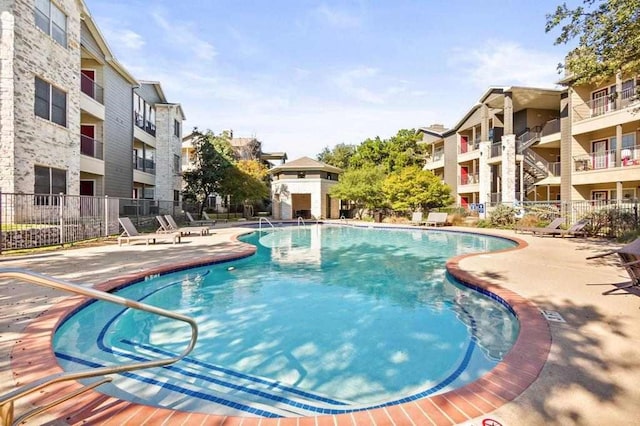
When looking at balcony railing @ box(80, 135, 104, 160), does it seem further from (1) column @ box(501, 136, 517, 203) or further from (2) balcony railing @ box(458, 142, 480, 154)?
(2) balcony railing @ box(458, 142, 480, 154)

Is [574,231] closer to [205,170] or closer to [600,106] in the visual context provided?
[600,106]

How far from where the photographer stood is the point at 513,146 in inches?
942

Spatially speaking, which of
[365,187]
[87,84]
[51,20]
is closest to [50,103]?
[51,20]

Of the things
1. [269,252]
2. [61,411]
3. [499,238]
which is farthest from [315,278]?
[499,238]

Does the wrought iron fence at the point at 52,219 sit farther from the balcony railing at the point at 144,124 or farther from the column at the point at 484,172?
the column at the point at 484,172

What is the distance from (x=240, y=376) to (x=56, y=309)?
3.19 m

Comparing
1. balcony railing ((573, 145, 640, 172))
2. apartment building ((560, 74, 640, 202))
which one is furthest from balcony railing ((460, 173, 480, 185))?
balcony railing ((573, 145, 640, 172))

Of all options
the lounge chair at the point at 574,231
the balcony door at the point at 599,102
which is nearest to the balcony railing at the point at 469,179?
the balcony door at the point at 599,102

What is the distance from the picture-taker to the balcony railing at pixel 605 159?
17864mm

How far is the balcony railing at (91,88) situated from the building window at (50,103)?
2847mm

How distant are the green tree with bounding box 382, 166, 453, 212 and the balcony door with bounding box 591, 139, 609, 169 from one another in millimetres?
9183

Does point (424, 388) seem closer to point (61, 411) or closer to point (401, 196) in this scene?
point (61, 411)

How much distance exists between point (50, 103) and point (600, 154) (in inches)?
1134

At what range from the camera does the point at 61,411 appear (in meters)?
2.55
